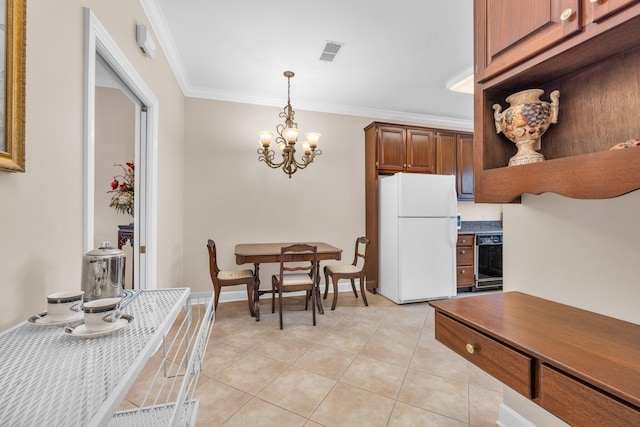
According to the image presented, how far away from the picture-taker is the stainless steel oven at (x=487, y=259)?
4473mm

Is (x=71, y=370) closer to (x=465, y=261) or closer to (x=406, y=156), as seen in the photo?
(x=406, y=156)

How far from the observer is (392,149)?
4340mm

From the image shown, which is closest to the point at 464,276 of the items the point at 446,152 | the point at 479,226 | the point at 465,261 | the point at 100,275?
the point at 465,261

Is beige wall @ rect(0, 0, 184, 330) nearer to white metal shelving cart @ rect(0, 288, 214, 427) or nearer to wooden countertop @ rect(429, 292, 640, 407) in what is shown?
white metal shelving cart @ rect(0, 288, 214, 427)

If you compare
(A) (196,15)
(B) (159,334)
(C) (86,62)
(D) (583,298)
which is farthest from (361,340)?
(A) (196,15)

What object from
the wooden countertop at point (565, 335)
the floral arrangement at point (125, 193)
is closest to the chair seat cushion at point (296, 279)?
the floral arrangement at point (125, 193)

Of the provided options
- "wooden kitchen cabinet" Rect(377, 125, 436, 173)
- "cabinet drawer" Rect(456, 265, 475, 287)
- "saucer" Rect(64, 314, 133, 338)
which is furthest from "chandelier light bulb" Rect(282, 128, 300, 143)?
"cabinet drawer" Rect(456, 265, 475, 287)

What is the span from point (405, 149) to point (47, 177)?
161 inches

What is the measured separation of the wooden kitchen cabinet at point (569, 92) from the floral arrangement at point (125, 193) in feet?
8.82

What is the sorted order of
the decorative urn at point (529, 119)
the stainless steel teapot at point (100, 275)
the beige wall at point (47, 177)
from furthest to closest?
1. the decorative urn at point (529, 119)
2. the stainless steel teapot at point (100, 275)
3. the beige wall at point (47, 177)

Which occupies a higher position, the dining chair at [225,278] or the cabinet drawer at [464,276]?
the dining chair at [225,278]

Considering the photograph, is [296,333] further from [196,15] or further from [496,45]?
[196,15]

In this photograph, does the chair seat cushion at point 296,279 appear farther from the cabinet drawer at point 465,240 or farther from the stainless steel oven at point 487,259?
the stainless steel oven at point 487,259

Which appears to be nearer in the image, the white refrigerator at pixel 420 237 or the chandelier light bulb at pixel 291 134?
the chandelier light bulb at pixel 291 134
